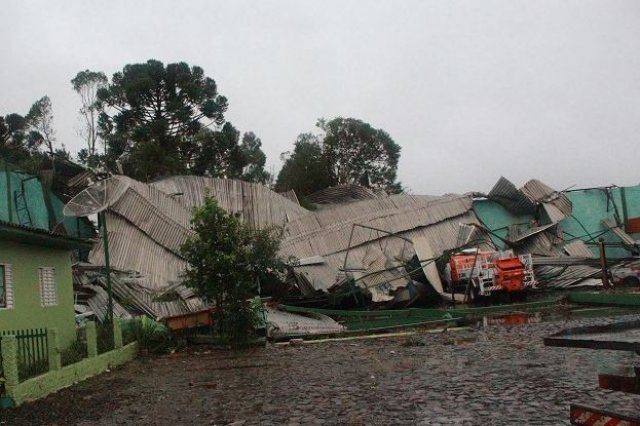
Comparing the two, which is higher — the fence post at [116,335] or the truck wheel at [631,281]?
the fence post at [116,335]

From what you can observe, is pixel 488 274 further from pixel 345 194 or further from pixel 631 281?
pixel 345 194

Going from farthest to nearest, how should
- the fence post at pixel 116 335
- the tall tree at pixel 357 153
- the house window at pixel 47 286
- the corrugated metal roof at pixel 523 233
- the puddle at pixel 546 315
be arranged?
the tall tree at pixel 357 153, the corrugated metal roof at pixel 523 233, the puddle at pixel 546 315, the fence post at pixel 116 335, the house window at pixel 47 286

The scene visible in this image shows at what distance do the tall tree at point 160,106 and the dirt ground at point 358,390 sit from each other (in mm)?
26536

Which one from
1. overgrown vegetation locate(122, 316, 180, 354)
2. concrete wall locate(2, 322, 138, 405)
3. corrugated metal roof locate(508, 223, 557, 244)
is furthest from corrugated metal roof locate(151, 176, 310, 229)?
concrete wall locate(2, 322, 138, 405)

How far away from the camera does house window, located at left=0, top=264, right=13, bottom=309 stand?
39.6 feet

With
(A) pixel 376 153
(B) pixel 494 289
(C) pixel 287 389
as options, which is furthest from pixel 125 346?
(A) pixel 376 153

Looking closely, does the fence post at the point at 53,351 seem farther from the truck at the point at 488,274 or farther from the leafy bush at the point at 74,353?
the truck at the point at 488,274

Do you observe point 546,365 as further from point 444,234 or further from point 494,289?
point 444,234

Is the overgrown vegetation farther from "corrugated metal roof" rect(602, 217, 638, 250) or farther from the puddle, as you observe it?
"corrugated metal roof" rect(602, 217, 638, 250)

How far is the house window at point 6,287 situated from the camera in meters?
12.1

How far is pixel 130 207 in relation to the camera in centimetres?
2277

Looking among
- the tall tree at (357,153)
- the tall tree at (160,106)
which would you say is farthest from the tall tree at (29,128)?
the tall tree at (357,153)

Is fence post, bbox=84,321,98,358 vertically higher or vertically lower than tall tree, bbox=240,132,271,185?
lower

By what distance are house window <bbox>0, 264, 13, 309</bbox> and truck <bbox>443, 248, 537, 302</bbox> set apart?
15.2 m
